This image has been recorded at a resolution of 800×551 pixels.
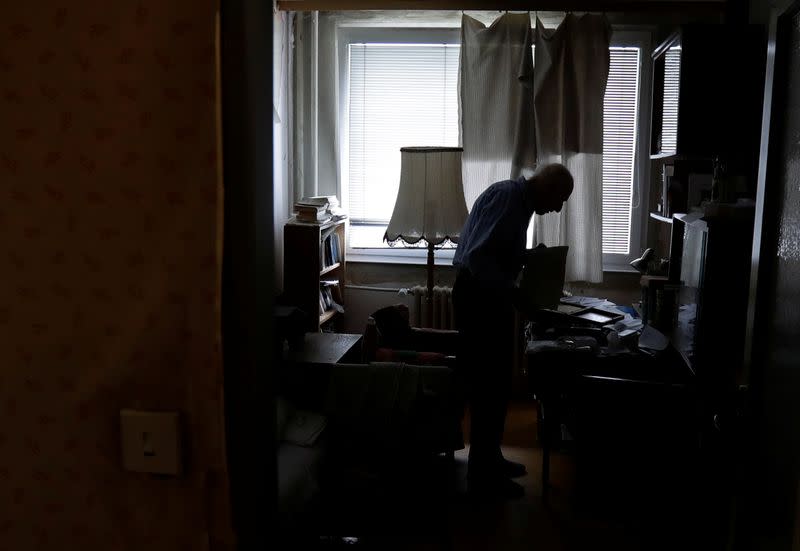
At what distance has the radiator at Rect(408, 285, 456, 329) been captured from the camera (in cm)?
458

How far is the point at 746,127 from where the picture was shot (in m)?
3.01

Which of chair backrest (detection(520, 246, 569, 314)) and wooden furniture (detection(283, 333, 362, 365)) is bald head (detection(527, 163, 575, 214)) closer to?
chair backrest (detection(520, 246, 569, 314))

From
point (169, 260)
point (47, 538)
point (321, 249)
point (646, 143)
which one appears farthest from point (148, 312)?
point (646, 143)

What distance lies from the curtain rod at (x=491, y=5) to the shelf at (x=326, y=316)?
1.72 meters

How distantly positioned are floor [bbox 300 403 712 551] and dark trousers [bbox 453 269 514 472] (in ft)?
0.67

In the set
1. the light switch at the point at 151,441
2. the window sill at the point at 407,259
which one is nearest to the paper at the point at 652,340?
the window sill at the point at 407,259

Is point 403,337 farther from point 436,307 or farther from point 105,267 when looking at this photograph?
point 105,267

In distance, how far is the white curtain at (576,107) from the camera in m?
4.34

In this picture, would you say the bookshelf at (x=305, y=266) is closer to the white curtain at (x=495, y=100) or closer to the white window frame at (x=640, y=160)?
the white curtain at (x=495, y=100)

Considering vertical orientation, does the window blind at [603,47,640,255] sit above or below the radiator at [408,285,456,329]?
above

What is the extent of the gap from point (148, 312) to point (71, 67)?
354 mm

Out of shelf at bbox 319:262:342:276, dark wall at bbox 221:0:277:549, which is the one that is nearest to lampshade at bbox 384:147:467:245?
shelf at bbox 319:262:342:276

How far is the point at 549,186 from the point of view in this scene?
3301 millimetres

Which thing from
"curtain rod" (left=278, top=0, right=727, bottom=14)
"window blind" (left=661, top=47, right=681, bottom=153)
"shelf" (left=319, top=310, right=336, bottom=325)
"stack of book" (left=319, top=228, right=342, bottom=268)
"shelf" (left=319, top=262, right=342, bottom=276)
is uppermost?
"curtain rod" (left=278, top=0, right=727, bottom=14)
